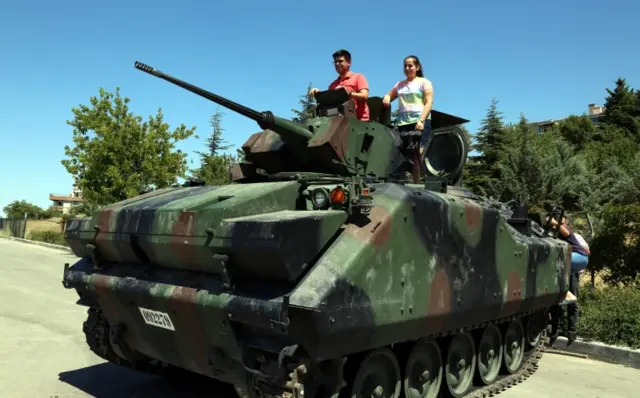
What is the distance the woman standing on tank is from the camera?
7105 millimetres

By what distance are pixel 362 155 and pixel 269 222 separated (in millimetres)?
2699

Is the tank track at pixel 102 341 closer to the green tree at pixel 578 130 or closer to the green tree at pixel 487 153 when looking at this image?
the green tree at pixel 487 153

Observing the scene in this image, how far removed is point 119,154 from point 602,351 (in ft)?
62.5

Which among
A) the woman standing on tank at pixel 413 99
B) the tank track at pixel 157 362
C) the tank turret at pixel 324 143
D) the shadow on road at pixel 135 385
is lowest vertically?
the shadow on road at pixel 135 385

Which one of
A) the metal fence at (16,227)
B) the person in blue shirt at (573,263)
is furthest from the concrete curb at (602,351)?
the metal fence at (16,227)

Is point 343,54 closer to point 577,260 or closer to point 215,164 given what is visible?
point 577,260

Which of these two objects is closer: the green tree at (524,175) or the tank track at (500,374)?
the tank track at (500,374)

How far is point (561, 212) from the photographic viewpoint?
8227 mm

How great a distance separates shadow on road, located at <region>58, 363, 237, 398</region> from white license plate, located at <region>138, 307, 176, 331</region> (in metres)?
1.31

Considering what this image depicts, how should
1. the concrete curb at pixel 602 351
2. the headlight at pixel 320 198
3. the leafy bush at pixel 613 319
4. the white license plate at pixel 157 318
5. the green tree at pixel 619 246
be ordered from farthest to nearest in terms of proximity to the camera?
the green tree at pixel 619 246, the leafy bush at pixel 613 319, the concrete curb at pixel 602 351, the white license plate at pixel 157 318, the headlight at pixel 320 198

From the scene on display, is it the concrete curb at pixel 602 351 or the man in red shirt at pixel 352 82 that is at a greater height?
the man in red shirt at pixel 352 82

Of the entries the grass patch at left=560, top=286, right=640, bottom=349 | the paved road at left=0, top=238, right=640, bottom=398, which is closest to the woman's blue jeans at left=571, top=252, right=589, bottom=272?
the grass patch at left=560, top=286, right=640, bottom=349

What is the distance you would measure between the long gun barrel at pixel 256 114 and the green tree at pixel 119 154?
16.5 m

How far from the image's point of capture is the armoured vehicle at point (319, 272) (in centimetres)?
420
